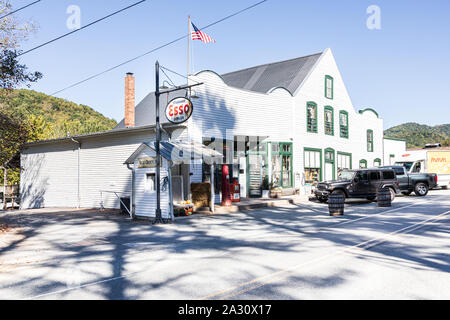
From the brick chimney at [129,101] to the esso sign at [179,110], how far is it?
7999 millimetres

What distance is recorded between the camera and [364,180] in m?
21.2

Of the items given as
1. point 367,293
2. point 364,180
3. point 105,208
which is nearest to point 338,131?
point 364,180

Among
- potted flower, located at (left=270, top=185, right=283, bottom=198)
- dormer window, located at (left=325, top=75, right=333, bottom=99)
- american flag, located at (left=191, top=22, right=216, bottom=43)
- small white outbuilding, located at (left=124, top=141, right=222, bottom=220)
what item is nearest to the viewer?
small white outbuilding, located at (left=124, top=141, right=222, bottom=220)

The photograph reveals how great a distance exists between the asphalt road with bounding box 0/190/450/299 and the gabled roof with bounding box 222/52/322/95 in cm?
1665

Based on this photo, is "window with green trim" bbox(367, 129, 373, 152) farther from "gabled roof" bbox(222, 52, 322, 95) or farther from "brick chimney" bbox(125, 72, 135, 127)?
"brick chimney" bbox(125, 72, 135, 127)

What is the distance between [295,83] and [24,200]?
20.9m

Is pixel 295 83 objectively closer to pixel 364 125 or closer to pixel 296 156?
pixel 296 156

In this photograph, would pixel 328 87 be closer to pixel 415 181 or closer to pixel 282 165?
pixel 282 165

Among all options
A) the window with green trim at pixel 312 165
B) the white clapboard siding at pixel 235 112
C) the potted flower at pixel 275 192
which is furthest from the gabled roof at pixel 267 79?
the potted flower at pixel 275 192

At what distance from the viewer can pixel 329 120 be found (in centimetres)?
3072

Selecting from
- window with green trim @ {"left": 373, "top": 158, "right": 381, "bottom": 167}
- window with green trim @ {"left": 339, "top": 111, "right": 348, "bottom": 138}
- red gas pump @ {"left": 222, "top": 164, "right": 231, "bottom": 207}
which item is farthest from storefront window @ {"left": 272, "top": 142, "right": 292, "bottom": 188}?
window with green trim @ {"left": 373, "top": 158, "right": 381, "bottom": 167}

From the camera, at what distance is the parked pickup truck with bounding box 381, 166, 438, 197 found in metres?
24.3

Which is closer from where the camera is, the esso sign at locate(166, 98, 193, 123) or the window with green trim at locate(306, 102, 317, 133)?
the esso sign at locate(166, 98, 193, 123)

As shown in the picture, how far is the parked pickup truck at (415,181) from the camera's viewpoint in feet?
79.9
